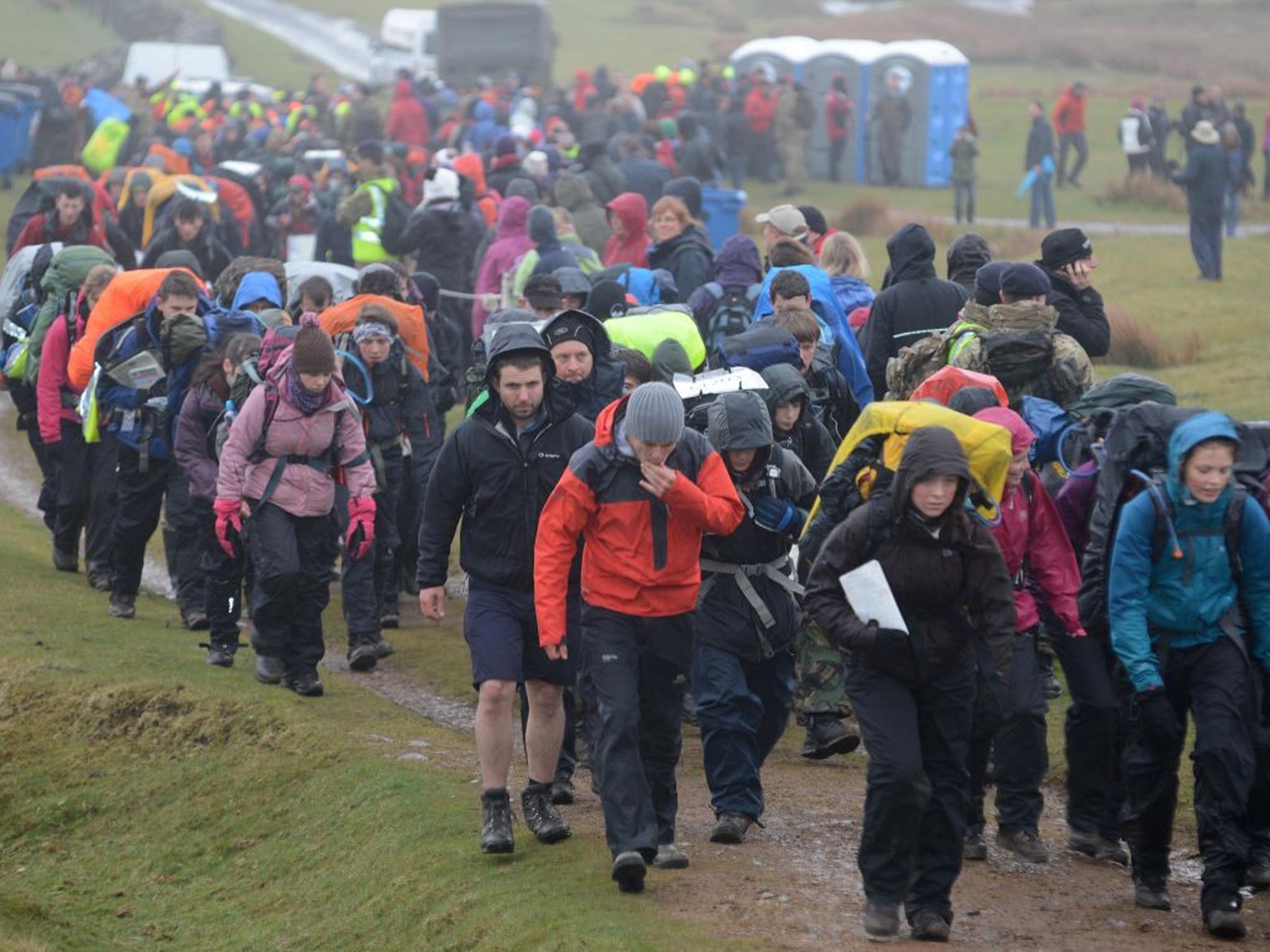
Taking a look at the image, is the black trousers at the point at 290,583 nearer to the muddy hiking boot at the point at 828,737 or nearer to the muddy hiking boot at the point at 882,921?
the muddy hiking boot at the point at 828,737

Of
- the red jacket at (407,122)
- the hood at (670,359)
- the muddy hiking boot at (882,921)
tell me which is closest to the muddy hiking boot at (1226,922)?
the muddy hiking boot at (882,921)

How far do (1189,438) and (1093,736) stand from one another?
170cm

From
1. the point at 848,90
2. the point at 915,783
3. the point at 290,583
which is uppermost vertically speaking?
the point at 848,90

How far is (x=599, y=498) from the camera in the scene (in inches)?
312

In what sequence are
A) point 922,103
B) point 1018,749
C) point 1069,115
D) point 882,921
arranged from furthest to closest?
point 1069,115 → point 922,103 → point 1018,749 → point 882,921

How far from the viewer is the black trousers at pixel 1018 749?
827 cm

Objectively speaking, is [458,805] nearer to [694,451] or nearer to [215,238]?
[694,451]

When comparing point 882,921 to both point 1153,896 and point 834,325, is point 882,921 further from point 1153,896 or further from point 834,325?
point 834,325

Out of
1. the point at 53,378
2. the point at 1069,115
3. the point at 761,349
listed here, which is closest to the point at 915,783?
the point at 761,349

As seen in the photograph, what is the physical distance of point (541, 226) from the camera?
15391 mm

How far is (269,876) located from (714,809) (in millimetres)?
2197

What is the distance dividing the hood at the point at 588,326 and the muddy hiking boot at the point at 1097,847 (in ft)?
9.59

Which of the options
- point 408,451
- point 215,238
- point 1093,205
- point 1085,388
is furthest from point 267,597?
A: point 1093,205

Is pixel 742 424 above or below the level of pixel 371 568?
above
